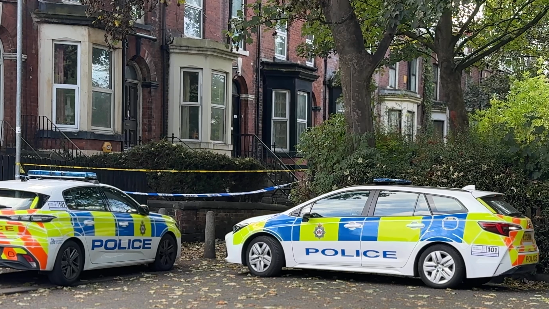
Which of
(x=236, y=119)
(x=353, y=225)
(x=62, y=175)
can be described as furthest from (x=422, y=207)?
(x=236, y=119)

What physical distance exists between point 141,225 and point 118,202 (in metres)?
0.52

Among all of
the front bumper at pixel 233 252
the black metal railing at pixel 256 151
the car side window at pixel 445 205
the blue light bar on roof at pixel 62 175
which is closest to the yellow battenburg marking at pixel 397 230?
the car side window at pixel 445 205

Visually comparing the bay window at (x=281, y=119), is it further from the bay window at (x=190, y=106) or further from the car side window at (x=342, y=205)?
the car side window at (x=342, y=205)

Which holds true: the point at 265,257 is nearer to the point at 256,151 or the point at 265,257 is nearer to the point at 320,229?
the point at 320,229

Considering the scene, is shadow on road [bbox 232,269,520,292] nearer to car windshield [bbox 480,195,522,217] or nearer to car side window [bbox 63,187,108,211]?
car windshield [bbox 480,195,522,217]

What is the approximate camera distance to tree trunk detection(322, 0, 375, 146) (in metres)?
14.6

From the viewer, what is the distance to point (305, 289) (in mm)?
10602

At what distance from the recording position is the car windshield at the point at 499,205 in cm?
1077

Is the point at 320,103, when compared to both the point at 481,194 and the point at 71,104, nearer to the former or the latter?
the point at 71,104

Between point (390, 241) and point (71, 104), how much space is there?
1042cm

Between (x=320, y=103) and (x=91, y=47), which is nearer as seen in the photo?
(x=91, y=47)

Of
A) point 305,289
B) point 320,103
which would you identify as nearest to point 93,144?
point 305,289

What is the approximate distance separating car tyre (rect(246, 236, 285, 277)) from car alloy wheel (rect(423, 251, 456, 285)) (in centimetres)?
225

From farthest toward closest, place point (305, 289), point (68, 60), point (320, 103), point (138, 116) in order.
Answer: point (320, 103)
point (138, 116)
point (68, 60)
point (305, 289)
